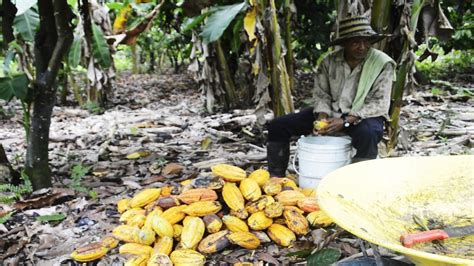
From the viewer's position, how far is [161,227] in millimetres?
2422

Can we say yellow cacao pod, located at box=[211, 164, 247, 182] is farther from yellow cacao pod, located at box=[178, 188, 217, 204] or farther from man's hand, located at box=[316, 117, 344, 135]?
man's hand, located at box=[316, 117, 344, 135]

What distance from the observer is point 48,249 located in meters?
2.50

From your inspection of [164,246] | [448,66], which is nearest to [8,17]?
[164,246]

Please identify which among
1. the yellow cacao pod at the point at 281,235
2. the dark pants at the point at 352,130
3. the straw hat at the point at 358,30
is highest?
the straw hat at the point at 358,30

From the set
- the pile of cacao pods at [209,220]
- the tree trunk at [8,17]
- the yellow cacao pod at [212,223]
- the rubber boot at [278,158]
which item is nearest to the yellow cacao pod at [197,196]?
the pile of cacao pods at [209,220]

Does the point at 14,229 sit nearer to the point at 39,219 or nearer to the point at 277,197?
the point at 39,219

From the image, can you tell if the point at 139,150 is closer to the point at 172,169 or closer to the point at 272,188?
the point at 172,169

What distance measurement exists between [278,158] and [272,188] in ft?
2.58

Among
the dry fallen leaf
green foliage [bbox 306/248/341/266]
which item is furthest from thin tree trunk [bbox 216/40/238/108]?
green foliage [bbox 306/248/341/266]

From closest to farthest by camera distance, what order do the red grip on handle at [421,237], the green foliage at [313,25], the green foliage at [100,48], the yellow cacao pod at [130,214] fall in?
1. the red grip on handle at [421,237]
2. the yellow cacao pod at [130,214]
3. the green foliage at [100,48]
4. the green foliage at [313,25]

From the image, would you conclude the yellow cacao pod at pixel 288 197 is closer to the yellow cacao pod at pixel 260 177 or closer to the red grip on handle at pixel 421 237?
the yellow cacao pod at pixel 260 177

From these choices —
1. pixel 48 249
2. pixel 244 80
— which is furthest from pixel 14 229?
pixel 244 80

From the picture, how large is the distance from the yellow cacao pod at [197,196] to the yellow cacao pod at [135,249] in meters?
0.35

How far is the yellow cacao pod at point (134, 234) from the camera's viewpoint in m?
2.42
